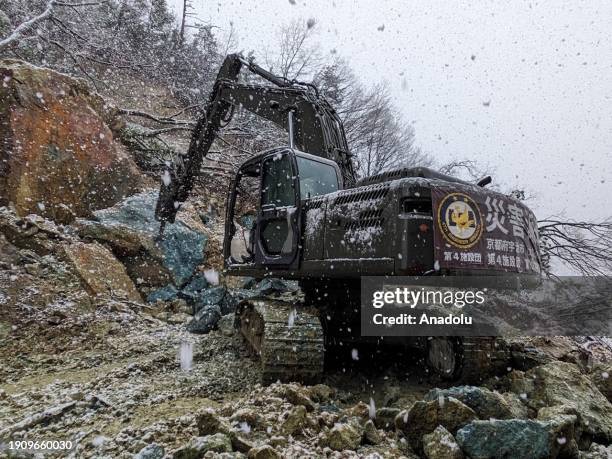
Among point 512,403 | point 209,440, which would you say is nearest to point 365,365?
point 512,403

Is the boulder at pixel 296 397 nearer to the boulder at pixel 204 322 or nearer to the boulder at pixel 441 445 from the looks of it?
the boulder at pixel 441 445

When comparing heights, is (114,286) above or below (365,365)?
above

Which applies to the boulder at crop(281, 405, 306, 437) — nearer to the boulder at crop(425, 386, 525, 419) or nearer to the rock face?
the boulder at crop(425, 386, 525, 419)

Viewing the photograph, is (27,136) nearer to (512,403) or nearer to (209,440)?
(209,440)

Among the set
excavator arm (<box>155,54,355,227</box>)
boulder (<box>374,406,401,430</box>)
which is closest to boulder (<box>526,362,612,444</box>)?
boulder (<box>374,406,401,430</box>)

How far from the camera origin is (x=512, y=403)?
9.52 ft

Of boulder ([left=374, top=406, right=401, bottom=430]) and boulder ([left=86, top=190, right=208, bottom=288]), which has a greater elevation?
boulder ([left=86, top=190, right=208, bottom=288])

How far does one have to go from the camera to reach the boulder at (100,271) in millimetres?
5820

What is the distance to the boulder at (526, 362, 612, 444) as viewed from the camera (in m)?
2.72

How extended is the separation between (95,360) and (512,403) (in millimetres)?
3942

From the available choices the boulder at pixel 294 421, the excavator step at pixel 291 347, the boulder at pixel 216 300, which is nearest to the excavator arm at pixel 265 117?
the boulder at pixel 216 300

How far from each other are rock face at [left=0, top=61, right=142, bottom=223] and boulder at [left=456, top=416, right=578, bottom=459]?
22.0ft

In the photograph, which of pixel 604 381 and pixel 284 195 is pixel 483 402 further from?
pixel 284 195

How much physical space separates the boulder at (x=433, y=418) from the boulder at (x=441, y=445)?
0.10m
